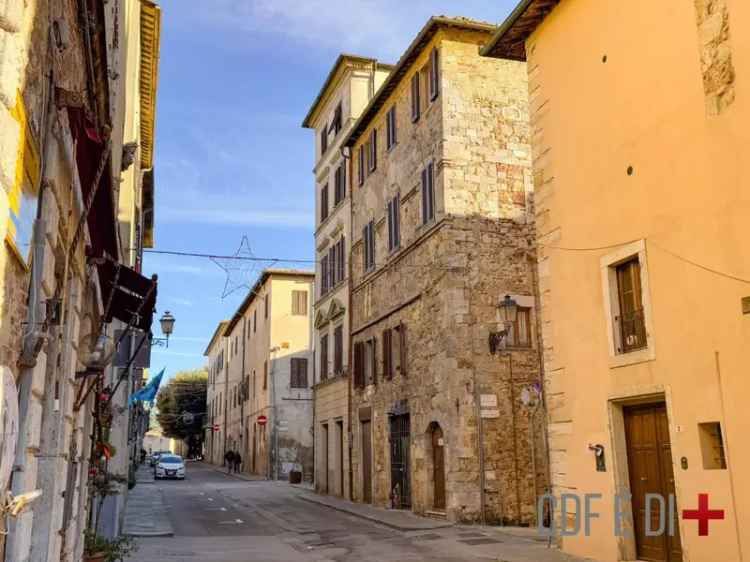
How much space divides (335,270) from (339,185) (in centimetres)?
335

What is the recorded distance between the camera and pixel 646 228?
1066 cm

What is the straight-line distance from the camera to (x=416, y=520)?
1777 centimetres

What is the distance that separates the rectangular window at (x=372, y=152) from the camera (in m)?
24.7

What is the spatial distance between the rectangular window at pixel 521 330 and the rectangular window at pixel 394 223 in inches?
188

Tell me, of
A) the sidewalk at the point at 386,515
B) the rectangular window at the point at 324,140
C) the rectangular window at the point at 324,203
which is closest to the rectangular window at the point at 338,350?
the sidewalk at the point at 386,515

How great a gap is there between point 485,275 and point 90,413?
10854 mm

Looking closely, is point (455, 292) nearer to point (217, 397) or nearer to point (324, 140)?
point (324, 140)

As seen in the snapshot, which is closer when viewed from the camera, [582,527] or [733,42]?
[733,42]

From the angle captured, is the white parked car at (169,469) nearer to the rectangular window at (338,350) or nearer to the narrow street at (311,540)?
the rectangular window at (338,350)

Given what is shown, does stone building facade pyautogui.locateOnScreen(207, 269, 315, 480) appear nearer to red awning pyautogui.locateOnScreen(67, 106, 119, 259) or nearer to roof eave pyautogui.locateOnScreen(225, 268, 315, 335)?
roof eave pyautogui.locateOnScreen(225, 268, 315, 335)

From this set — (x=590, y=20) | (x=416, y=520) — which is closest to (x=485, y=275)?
(x=416, y=520)

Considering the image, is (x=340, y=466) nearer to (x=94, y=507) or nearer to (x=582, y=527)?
(x=94, y=507)

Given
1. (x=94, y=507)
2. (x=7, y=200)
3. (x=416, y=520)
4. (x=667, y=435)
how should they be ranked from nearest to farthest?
(x=7, y=200) → (x=667, y=435) → (x=94, y=507) → (x=416, y=520)

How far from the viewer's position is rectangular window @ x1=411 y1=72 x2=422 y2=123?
21.1 m
